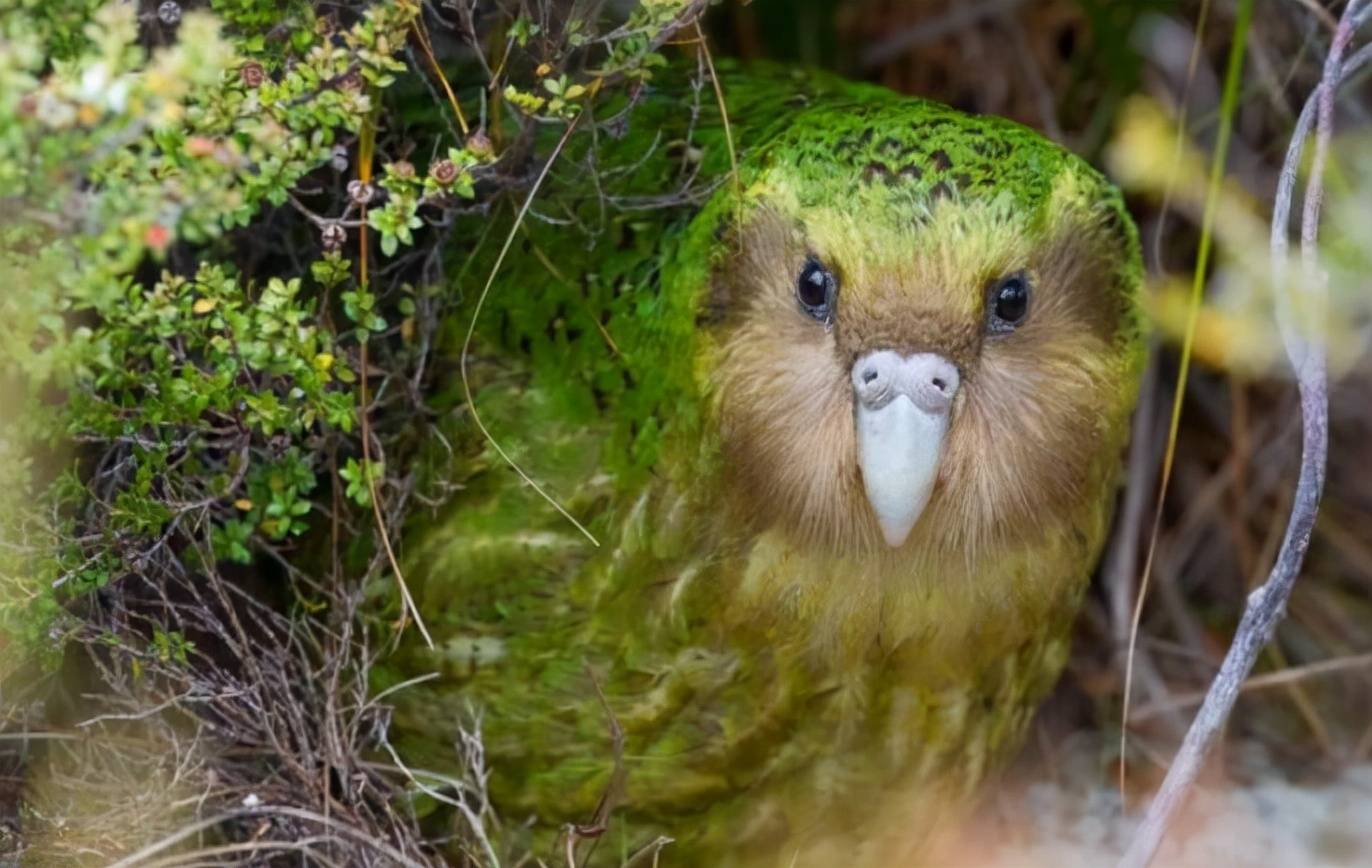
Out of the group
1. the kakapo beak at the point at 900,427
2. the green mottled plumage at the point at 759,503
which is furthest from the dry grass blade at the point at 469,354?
the kakapo beak at the point at 900,427

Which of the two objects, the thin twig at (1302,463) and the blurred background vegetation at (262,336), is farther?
the thin twig at (1302,463)

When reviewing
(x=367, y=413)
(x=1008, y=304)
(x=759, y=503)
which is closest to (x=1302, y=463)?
(x=1008, y=304)

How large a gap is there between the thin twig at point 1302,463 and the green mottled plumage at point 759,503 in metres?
0.21

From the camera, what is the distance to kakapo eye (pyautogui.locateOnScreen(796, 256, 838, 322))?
1868 mm

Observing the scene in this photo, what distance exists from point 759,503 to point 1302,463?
24.5 inches

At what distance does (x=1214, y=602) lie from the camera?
308cm

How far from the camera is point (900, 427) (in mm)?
1769

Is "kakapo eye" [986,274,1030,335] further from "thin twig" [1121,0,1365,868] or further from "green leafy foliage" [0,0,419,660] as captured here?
"green leafy foliage" [0,0,419,660]

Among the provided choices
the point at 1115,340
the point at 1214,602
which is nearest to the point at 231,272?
the point at 1115,340

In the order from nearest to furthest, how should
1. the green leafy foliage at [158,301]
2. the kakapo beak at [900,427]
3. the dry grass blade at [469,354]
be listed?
the green leafy foliage at [158,301] < the kakapo beak at [900,427] < the dry grass blade at [469,354]

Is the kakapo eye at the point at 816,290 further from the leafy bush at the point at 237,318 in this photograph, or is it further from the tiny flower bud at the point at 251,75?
the tiny flower bud at the point at 251,75

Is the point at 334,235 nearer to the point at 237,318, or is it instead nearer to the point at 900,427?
the point at 237,318

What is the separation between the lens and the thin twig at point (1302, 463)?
73.6 inches

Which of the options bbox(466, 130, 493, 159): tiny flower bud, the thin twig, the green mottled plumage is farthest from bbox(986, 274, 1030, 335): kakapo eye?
bbox(466, 130, 493, 159): tiny flower bud
